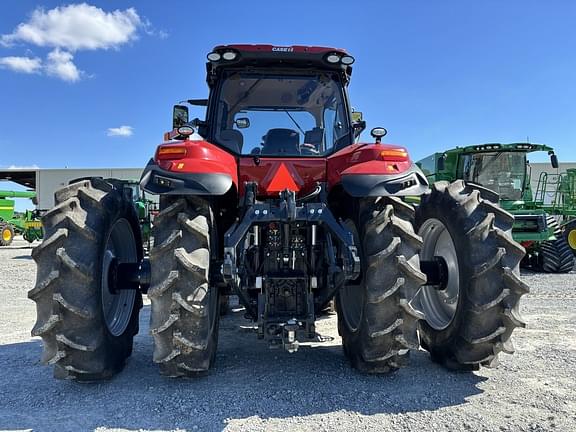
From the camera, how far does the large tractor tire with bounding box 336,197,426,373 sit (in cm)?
316

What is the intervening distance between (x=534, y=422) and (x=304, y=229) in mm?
1929

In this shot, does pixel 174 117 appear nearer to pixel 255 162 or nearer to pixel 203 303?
pixel 255 162

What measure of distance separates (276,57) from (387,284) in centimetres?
223

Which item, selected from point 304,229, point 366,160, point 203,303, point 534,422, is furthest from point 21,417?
point 534,422

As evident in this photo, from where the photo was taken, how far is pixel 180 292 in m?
3.05

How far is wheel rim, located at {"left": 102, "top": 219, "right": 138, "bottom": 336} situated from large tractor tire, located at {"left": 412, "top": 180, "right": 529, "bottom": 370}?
7.84 ft

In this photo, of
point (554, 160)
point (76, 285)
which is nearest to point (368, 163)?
point (76, 285)

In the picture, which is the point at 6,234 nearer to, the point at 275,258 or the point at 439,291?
the point at 275,258

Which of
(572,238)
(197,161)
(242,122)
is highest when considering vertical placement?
(242,122)

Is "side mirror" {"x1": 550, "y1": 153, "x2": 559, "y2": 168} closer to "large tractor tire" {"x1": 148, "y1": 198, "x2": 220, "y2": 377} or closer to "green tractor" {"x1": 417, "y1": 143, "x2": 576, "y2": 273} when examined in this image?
"green tractor" {"x1": 417, "y1": 143, "x2": 576, "y2": 273}

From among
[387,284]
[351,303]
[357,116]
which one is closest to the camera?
[387,284]

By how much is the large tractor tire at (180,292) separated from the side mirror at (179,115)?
1.67 m

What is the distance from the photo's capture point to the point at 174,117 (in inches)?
183

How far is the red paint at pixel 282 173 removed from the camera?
3641 mm
